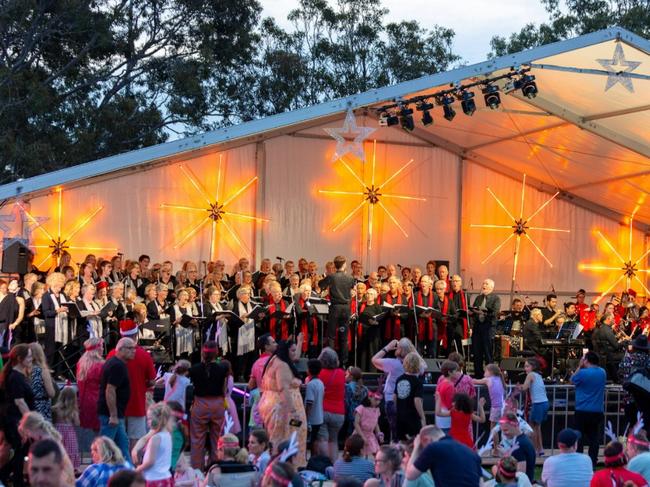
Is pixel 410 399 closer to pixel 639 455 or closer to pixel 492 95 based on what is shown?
pixel 639 455

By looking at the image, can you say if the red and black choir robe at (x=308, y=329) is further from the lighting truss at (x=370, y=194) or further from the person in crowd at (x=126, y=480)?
the person in crowd at (x=126, y=480)

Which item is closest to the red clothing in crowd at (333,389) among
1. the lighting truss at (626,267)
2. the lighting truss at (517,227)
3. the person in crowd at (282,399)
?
the person in crowd at (282,399)

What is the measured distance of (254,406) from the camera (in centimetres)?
1243

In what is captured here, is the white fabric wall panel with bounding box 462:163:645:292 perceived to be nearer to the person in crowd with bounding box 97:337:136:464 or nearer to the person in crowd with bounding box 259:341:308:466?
the person in crowd with bounding box 259:341:308:466

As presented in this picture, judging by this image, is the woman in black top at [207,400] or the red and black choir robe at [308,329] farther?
the red and black choir robe at [308,329]

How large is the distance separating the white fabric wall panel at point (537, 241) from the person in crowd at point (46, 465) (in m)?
19.1

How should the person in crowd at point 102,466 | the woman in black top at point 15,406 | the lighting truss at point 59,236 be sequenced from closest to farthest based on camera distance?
the person in crowd at point 102,466 → the woman in black top at point 15,406 → the lighting truss at point 59,236

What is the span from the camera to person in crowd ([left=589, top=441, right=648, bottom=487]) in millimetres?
8711

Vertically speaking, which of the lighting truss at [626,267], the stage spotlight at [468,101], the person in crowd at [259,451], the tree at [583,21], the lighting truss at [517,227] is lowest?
the person in crowd at [259,451]

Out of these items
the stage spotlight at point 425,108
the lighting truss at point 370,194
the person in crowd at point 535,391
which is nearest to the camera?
the person in crowd at point 535,391

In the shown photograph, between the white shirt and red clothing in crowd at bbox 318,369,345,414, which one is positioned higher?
red clothing in crowd at bbox 318,369,345,414

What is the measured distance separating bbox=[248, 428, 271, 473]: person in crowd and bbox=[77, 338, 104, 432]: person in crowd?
2556 mm

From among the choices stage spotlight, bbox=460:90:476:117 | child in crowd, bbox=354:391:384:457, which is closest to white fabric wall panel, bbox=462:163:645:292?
stage spotlight, bbox=460:90:476:117

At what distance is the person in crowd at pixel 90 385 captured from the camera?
459 inches
